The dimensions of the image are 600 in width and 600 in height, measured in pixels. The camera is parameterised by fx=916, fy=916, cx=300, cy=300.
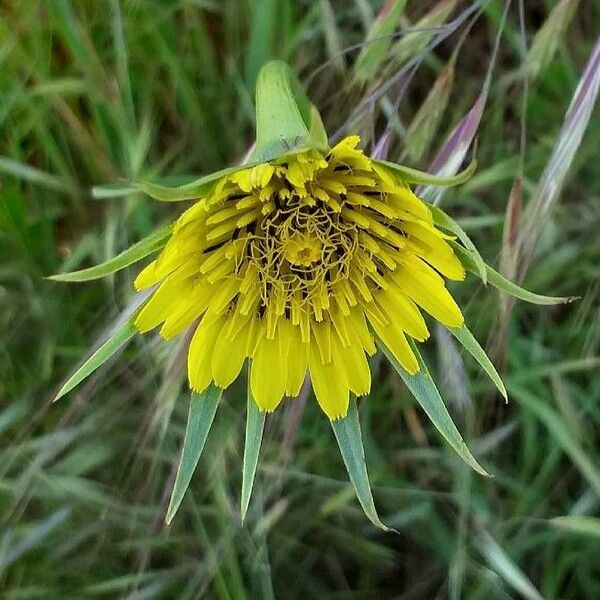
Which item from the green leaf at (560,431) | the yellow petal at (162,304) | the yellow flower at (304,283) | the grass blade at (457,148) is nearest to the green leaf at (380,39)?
the grass blade at (457,148)

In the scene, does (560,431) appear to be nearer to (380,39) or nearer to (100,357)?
(380,39)

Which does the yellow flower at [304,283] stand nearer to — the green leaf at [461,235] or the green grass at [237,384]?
the green leaf at [461,235]

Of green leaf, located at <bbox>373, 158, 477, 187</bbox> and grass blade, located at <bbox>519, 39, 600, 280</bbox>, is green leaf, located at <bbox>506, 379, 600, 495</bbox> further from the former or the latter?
green leaf, located at <bbox>373, 158, 477, 187</bbox>

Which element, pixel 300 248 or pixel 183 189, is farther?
pixel 300 248

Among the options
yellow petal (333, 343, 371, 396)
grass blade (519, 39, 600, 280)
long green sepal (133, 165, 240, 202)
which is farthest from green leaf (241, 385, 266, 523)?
grass blade (519, 39, 600, 280)

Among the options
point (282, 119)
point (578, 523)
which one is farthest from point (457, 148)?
point (578, 523)

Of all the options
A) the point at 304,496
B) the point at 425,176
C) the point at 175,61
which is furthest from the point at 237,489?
the point at 425,176
